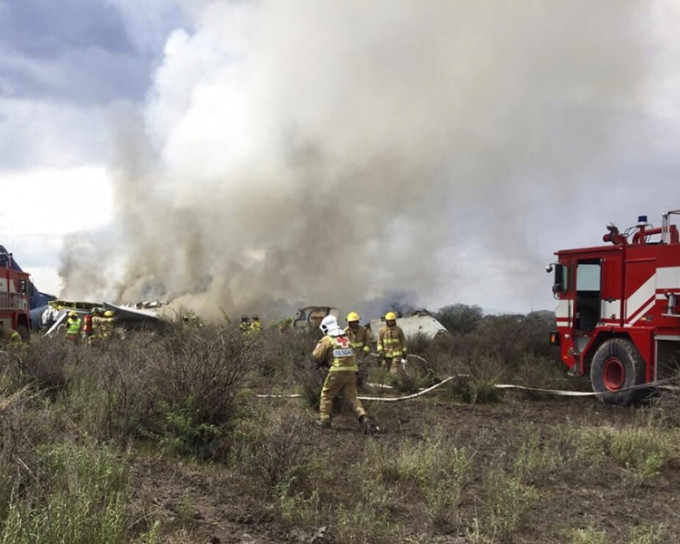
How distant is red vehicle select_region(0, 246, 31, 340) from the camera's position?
1503 cm

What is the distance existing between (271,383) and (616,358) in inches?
226

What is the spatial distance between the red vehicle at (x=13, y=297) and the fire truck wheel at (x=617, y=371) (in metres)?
13.0

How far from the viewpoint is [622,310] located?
366 inches

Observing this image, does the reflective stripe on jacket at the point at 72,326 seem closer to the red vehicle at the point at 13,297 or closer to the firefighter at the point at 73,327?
the firefighter at the point at 73,327

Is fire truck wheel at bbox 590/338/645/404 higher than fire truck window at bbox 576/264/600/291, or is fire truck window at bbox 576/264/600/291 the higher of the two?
fire truck window at bbox 576/264/600/291

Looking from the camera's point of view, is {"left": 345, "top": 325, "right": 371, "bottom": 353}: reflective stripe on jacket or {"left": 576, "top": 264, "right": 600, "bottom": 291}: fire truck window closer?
{"left": 576, "top": 264, "right": 600, "bottom": 291}: fire truck window

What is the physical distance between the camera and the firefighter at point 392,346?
1129 centimetres

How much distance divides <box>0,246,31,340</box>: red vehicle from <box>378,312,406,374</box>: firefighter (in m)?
9.21

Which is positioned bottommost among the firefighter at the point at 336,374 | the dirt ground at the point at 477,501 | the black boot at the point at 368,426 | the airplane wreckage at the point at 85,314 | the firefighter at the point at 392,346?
the dirt ground at the point at 477,501

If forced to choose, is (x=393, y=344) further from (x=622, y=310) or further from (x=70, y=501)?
(x=70, y=501)

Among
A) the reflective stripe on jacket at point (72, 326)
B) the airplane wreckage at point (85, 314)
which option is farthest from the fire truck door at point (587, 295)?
the reflective stripe on jacket at point (72, 326)

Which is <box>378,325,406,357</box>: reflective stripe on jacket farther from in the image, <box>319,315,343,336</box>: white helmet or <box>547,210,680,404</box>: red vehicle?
<box>319,315,343,336</box>: white helmet

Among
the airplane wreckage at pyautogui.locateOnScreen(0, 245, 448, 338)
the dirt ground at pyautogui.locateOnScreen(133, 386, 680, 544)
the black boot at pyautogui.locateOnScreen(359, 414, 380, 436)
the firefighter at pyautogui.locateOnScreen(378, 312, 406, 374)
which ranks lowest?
the dirt ground at pyautogui.locateOnScreen(133, 386, 680, 544)

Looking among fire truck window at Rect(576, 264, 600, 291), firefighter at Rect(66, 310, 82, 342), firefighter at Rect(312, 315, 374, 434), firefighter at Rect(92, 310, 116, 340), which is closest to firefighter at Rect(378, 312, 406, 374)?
fire truck window at Rect(576, 264, 600, 291)
